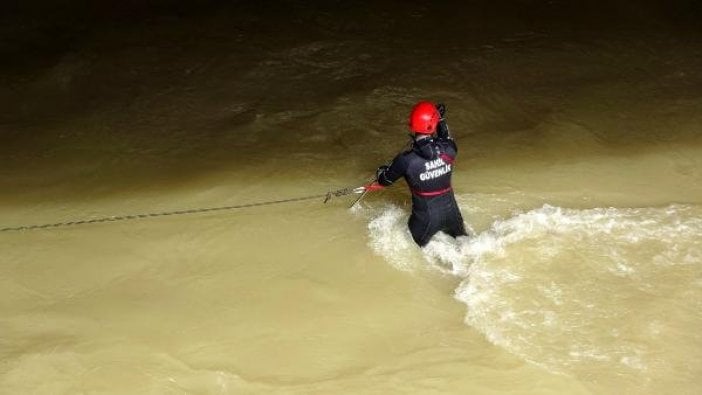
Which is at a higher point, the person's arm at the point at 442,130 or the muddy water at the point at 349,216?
the person's arm at the point at 442,130

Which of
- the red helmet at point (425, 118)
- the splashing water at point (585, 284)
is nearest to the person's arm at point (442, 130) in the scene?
the red helmet at point (425, 118)

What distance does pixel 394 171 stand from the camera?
15.0 feet

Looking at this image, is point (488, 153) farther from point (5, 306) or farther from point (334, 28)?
point (5, 306)

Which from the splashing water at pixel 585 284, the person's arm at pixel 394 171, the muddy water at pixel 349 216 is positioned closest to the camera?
the splashing water at pixel 585 284

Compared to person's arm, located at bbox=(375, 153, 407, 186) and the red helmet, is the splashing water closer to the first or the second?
person's arm, located at bbox=(375, 153, 407, 186)

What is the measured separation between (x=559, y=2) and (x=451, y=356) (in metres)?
6.75

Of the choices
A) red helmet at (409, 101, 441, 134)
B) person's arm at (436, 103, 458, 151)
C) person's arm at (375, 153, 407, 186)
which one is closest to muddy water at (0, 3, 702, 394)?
person's arm at (375, 153, 407, 186)

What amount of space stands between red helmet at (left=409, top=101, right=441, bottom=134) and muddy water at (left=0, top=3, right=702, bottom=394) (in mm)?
994

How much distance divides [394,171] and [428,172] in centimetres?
25

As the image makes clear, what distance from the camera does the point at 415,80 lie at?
7398 millimetres

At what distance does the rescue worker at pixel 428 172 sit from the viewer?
14.5 ft

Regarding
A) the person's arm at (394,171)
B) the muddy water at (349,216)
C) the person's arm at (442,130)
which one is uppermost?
the person's arm at (442,130)

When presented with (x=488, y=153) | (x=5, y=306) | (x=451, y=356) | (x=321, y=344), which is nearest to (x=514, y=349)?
(x=451, y=356)

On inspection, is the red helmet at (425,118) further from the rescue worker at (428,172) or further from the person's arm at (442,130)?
the person's arm at (442,130)
